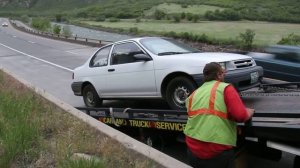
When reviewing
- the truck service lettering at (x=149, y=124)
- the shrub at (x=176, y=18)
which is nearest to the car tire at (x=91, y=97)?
the truck service lettering at (x=149, y=124)

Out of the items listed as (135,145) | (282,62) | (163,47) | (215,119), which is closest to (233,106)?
(215,119)

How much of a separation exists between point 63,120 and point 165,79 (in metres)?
1.98

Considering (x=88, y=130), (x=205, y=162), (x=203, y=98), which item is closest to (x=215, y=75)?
(x=203, y=98)

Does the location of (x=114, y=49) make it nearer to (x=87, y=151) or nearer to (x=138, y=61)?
(x=138, y=61)

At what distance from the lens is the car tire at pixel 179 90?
7797 mm

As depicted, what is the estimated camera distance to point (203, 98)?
508cm

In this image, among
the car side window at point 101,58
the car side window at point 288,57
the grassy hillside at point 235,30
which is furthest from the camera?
the grassy hillside at point 235,30

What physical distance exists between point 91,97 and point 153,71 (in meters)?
2.57

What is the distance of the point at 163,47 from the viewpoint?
8.98 m

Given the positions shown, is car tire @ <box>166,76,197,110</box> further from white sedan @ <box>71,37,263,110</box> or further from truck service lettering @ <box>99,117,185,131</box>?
truck service lettering @ <box>99,117,185,131</box>

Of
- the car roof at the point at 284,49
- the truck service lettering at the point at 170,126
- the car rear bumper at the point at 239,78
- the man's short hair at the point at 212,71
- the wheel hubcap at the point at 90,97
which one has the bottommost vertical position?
the wheel hubcap at the point at 90,97

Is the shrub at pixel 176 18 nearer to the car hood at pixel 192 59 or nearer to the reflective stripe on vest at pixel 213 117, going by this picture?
the car hood at pixel 192 59

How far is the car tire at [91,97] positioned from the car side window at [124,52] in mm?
1110

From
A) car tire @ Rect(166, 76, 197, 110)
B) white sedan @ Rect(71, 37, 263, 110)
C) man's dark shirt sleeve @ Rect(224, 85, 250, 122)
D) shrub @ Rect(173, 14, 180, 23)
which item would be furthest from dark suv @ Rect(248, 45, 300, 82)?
shrub @ Rect(173, 14, 180, 23)
